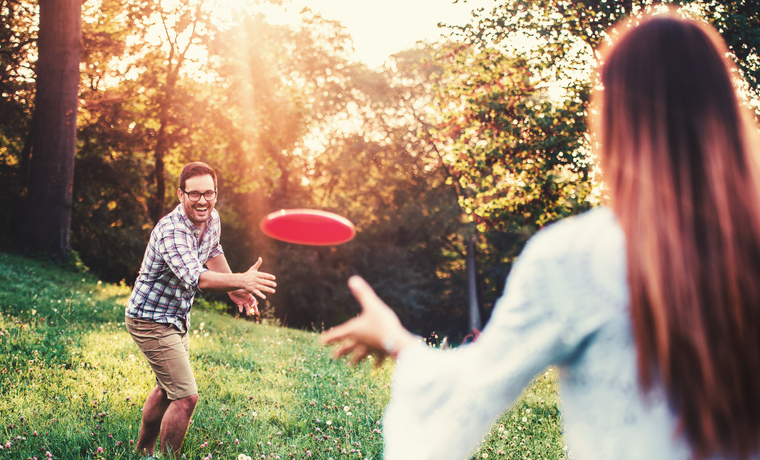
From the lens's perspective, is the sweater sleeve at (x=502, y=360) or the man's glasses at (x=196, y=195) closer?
the sweater sleeve at (x=502, y=360)

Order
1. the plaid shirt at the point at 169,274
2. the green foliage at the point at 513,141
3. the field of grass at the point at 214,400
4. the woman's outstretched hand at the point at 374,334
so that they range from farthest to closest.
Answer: the green foliage at the point at 513,141, the field of grass at the point at 214,400, the plaid shirt at the point at 169,274, the woman's outstretched hand at the point at 374,334

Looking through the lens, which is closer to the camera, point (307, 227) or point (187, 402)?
point (187, 402)

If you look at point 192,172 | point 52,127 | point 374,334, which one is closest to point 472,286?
point 52,127

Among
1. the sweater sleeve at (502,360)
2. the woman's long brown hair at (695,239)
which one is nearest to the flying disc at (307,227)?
the sweater sleeve at (502,360)

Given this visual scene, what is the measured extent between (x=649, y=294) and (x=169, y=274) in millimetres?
3568

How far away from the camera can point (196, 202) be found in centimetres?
397

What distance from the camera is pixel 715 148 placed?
1.08 metres

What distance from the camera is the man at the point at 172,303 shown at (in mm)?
3670

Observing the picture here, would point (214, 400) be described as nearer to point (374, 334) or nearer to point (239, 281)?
point (239, 281)

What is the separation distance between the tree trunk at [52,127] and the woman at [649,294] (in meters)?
15.7

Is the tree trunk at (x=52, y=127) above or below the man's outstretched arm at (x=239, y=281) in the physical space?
above

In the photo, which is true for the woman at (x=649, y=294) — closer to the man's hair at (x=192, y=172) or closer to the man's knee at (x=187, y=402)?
the man's knee at (x=187, y=402)

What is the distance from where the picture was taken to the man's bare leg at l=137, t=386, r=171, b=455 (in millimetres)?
3865

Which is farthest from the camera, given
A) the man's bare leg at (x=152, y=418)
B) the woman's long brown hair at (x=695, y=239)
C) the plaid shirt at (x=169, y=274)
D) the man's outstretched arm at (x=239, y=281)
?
the man's bare leg at (x=152, y=418)
